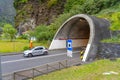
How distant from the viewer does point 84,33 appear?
52375 millimetres

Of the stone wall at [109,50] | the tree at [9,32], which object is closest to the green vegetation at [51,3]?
the tree at [9,32]

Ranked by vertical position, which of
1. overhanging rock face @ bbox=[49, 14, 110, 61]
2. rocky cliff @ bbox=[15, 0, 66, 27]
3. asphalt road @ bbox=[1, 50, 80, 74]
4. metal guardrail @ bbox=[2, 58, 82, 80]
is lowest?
asphalt road @ bbox=[1, 50, 80, 74]

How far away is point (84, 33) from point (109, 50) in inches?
844

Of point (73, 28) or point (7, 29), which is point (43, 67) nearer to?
point (73, 28)

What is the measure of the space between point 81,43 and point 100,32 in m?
15.8

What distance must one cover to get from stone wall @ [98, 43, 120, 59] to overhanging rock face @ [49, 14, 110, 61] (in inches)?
→ 32.6

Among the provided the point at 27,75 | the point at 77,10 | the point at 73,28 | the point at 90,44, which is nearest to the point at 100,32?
the point at 90,44

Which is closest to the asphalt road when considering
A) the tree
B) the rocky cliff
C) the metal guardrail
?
the metal guardrail

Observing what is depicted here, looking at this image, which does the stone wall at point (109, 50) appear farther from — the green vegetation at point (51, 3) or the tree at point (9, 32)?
the green vegetation at point (51, 3)

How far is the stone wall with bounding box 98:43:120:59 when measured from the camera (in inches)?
1184

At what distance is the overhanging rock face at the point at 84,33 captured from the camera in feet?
107

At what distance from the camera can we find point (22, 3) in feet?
253

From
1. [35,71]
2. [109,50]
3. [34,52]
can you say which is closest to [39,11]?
[34,52]

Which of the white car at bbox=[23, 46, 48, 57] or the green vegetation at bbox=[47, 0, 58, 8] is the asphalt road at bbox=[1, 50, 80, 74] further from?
the green vegetation at bbox=[47, 0, 58, 8]
